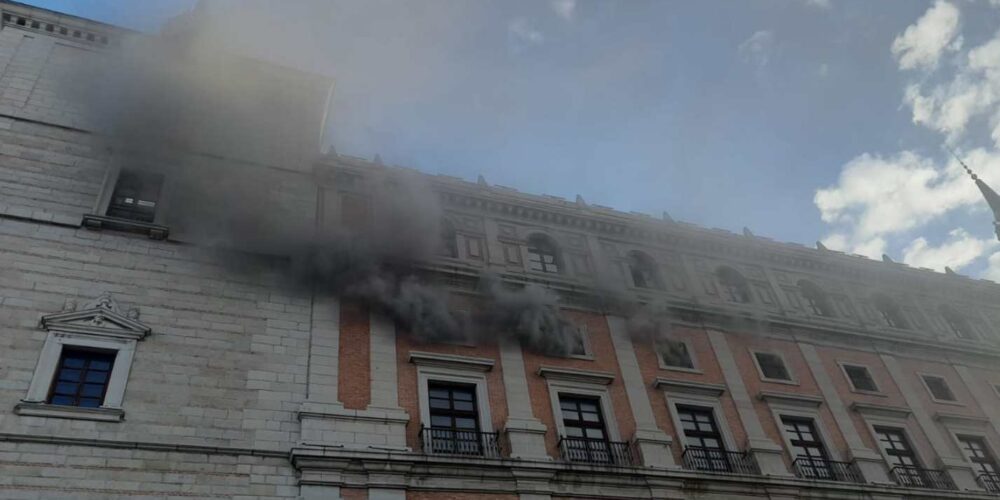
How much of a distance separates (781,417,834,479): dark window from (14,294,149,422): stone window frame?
17.4 meters

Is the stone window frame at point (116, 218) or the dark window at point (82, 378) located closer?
the dark window at point (82, 378)

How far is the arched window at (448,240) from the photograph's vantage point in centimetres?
2304

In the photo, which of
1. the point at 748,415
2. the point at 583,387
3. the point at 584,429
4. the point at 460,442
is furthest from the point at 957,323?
the point at 460,442

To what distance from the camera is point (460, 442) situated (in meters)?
18.2

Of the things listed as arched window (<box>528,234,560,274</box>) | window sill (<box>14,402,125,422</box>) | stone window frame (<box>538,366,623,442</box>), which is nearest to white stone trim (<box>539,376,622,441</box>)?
stone window frame (<box>538,366,623,442</box>)

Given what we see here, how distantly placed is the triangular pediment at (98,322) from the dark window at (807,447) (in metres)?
17.5

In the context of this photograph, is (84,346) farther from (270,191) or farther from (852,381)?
(852,381)

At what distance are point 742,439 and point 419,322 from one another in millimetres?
9620

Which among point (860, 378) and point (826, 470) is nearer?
point (826, 470)

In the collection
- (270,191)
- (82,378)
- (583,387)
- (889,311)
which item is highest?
(270,191)

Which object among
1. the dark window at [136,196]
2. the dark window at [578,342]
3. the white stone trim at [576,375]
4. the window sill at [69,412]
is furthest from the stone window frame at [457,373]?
the dark window at [136,196]

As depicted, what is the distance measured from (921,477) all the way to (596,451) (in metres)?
10.6

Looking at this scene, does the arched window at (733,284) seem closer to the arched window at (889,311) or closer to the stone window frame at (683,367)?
the stone window frame at (683,367)

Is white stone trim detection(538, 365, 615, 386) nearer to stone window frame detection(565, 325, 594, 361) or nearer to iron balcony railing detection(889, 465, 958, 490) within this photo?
stone window frame detection(565, 325, 594, 361)
